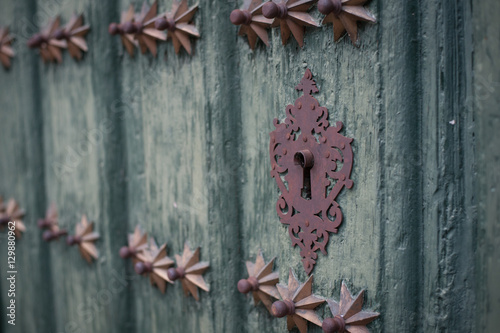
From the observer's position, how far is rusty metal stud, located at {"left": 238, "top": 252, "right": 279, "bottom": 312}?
76 centimetres

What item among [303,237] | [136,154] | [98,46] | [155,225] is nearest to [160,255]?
[155,225]

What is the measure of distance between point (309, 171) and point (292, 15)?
22cm

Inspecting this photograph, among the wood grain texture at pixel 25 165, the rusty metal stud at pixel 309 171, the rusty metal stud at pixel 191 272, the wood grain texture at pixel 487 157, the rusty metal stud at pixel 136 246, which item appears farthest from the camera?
the wood grain texture at pixel 25 165

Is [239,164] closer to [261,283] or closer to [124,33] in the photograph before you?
[261,283]

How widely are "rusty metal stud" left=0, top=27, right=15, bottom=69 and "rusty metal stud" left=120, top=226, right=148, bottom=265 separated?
2.32 feet

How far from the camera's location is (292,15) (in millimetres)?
673

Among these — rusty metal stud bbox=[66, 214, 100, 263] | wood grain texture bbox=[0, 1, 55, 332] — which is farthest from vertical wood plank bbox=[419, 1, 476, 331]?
wood grain texture bbox=[0, 1, 55, 332]

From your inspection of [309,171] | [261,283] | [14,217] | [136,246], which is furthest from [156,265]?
[14,217]

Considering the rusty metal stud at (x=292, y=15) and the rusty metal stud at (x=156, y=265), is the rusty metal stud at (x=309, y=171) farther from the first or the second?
the rusty metal stud at (x=156, y=265)

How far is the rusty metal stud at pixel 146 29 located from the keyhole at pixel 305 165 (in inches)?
14.9

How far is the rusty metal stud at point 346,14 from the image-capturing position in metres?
Answer: 0.60

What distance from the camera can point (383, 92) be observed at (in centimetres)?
59

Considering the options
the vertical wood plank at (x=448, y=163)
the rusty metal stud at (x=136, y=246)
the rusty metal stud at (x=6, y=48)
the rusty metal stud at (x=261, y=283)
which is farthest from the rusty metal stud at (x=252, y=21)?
the rusty metal stud at (x=6, y=48)

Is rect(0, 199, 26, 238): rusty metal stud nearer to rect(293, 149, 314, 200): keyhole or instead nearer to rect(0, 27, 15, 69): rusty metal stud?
rect(0, 27, 15, 69): rusty metal stud
